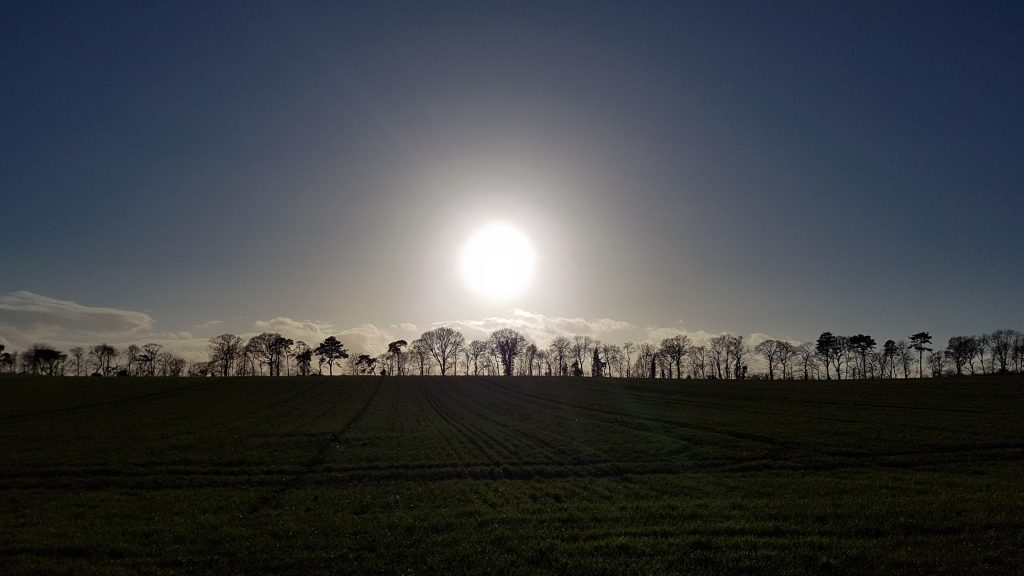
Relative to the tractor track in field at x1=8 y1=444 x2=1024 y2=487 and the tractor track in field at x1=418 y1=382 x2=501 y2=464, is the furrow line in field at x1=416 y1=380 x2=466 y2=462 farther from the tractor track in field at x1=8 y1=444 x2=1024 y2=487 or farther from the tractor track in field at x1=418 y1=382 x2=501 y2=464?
the tractor track in field at x1=8 y1=444 x2=1024 y2=487

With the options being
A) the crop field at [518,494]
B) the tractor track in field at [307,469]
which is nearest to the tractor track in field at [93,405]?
the crop field at [518,494]

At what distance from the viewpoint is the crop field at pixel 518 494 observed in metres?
13.9

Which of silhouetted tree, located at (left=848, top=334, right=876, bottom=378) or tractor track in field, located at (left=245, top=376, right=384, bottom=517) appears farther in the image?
silhouetted tree, located at (left=848, top=334, right=876, bottom=378)

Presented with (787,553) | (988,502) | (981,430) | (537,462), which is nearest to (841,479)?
(988,502)

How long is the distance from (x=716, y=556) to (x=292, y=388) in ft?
324

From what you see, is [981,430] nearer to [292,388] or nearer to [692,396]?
[692,396]

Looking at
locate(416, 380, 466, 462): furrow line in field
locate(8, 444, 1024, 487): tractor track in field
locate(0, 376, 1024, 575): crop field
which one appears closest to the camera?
locate(0, 376, 1024, 575): crop field

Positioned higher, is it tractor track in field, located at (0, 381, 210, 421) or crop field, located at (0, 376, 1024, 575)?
crop field, located at (0, 376, 1024, 575)

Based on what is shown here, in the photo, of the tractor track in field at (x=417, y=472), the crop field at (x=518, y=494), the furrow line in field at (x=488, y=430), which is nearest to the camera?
the crop field at (x=518, y=494)

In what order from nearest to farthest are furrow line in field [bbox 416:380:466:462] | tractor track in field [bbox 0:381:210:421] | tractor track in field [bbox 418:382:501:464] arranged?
tractor track in field [bbox 418:382:501:464], furrow line in field [bbox 416:380:466:462], tractor track in field [bbox 0:381:210:421]

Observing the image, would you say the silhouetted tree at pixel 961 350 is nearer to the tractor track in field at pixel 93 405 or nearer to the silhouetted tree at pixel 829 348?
the silhouetted tree at pixel 829 348

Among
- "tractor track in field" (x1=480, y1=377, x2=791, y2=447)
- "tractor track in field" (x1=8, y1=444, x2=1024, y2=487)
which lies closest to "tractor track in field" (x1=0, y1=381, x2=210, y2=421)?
"tractor track in field" (x1=8, y1=444, x2=1024, y2=487)

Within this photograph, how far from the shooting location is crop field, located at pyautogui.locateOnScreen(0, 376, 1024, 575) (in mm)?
13938

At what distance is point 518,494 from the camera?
2208 cm
